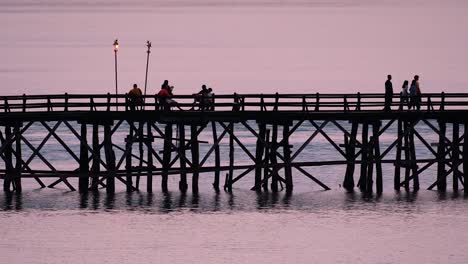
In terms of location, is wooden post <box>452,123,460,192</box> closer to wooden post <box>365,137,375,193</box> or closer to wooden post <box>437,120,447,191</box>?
wooden post <box>437,120,447,191</box>

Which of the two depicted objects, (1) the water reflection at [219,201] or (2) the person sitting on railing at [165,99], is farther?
(2) the person sitting on railing at [165,99]

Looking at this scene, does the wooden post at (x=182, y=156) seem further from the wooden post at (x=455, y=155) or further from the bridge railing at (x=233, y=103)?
the wooden post at (x=455, y=155)

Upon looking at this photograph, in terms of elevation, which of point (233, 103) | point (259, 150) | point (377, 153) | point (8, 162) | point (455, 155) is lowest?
point (8, 162)

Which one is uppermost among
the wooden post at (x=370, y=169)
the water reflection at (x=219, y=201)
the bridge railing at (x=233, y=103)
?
the bridge railing at (x=233, y=103)

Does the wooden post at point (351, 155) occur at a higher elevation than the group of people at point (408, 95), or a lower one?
lower

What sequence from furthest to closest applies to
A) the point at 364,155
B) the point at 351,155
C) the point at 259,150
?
1. the point at 364,155
2. the point at 351,155
3. the point at 259,150

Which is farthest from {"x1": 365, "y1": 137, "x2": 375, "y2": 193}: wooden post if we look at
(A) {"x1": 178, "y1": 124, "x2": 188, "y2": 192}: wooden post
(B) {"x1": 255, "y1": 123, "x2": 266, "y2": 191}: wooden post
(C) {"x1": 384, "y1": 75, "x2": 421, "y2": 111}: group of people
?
(A) {"x1": 178, "y1": 124, "x2": 188, "y2": 192}: wooden post

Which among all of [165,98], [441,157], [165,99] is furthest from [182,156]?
[441,157]

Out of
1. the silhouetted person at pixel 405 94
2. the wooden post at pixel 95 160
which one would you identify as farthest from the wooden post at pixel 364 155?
the wooden post at pixel 95 160

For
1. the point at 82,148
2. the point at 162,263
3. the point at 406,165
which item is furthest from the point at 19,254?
the point at 406,165

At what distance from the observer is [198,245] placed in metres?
43.3

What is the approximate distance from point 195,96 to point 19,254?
39.6 feet

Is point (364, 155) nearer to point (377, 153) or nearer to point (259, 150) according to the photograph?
point (377, 153)

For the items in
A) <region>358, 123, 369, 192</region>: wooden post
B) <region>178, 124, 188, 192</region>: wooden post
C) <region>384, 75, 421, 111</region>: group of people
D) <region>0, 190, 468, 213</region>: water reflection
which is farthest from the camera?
<region>358, 123, 369, 192</region>: wooden post
